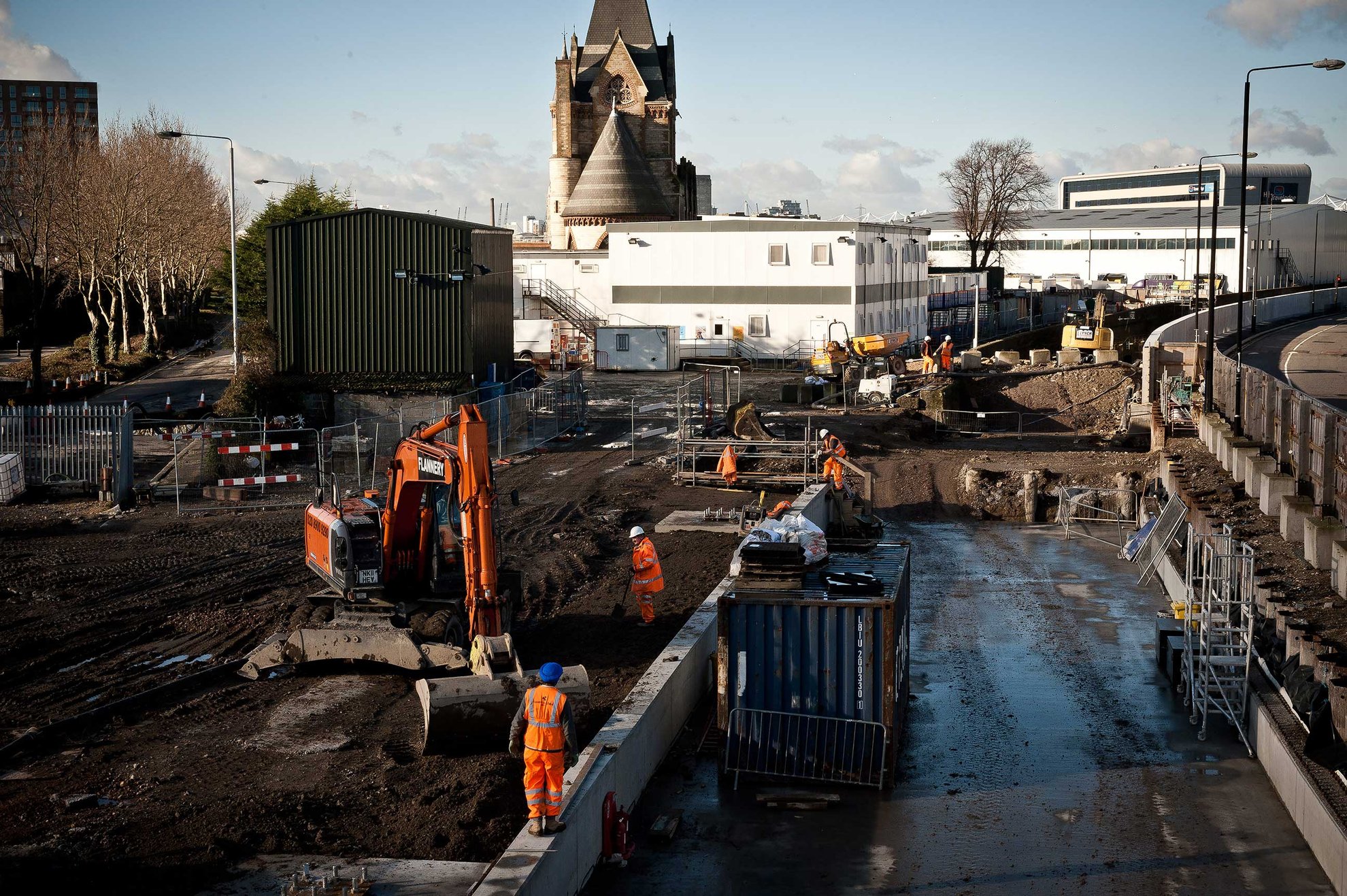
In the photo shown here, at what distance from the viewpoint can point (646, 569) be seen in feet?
55.0

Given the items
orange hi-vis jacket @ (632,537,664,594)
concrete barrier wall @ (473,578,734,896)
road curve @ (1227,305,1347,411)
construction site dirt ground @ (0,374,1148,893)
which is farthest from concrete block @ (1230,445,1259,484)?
concrete barrier wall @ (473,578,734,896)

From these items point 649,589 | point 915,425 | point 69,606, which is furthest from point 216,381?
point 649,589

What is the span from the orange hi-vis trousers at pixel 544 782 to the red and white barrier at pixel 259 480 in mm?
18947

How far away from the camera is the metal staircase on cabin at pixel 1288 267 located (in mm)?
93375

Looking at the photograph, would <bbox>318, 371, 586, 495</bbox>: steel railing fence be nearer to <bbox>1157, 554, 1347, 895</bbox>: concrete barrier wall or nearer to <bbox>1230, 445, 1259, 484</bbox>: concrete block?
<bbox>1230, 445, 1259, 484</bbox>: concrete block

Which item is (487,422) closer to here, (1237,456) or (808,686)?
(1237,456)

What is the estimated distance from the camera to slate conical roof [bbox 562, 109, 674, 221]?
7512 cm

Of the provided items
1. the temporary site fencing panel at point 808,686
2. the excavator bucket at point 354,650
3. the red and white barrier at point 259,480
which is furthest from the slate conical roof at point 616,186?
the temporary site fencing panel at point 808,686

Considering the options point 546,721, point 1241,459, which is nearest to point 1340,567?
point 1241,459

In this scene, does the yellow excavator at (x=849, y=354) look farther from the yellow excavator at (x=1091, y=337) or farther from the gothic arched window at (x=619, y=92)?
the gothic arched window at (x=619, y=92)

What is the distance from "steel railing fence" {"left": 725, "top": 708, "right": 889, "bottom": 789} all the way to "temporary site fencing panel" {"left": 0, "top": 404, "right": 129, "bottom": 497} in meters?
19.3

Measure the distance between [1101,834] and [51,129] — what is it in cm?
5479

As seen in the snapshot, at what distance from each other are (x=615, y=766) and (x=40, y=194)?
44.1 meters

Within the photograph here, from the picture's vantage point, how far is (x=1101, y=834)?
11.2 meters
